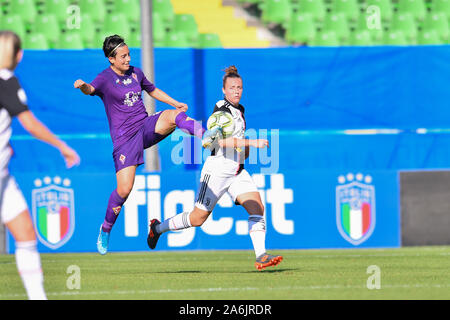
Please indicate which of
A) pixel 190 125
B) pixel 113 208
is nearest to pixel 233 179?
pixel 190 125

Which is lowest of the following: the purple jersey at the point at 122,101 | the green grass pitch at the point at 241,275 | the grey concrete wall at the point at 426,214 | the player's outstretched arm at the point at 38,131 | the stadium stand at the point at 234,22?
the green grass pitch at the point at 241,275

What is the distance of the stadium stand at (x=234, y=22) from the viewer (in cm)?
1619

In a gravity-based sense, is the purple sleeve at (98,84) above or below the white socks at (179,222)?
above

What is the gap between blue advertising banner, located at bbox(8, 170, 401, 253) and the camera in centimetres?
1178

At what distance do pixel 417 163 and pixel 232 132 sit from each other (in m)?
5.93

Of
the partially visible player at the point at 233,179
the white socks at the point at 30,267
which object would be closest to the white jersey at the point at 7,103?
the white socks at the point at 30,267

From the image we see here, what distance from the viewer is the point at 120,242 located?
38.9ft

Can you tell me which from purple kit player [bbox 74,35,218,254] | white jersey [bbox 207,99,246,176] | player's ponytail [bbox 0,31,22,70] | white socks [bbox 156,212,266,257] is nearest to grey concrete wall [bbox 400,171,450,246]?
white socks [bbox 156,212,266,257]

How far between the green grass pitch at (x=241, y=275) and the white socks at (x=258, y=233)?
0.26 m

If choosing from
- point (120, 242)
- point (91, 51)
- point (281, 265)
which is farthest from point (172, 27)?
point (281, 265)

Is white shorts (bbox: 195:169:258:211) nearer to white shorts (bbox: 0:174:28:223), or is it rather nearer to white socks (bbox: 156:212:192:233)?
white socks (bbox: 156:212:192:233)

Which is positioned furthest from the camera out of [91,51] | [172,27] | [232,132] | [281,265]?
[172,27]

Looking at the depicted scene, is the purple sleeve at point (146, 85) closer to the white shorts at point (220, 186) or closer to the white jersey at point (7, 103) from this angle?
the white shorts at point (220, 186)

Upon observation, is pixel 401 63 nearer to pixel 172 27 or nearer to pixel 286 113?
pixel 286 113
